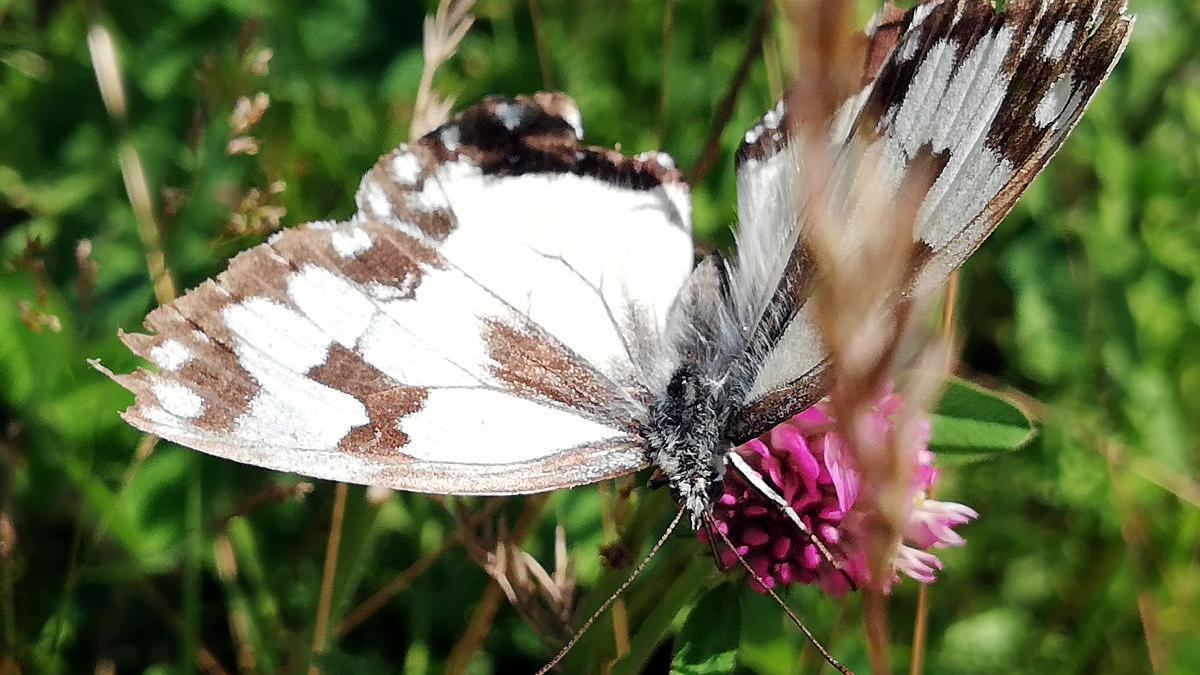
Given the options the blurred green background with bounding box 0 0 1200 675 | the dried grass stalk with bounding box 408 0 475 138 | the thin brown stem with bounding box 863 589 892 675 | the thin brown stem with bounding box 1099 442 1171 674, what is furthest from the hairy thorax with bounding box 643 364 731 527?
the thin brown stem with bounding box 1099 442 1171 674

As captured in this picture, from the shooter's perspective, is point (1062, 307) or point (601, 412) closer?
point (601, 412)

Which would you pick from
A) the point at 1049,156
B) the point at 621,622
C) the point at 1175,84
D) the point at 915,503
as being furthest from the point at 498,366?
the point at 1175,84

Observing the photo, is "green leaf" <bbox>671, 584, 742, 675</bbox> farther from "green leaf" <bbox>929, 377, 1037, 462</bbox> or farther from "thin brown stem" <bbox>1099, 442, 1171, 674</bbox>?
"thin brown stem" <bbox>1099, 442, 1171, 674</bbox>

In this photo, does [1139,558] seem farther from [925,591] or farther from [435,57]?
[435,57]

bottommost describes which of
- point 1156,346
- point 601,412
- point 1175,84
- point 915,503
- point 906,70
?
point 915,503

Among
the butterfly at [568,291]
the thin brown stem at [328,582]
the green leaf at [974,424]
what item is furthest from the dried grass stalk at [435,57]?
the green leaf at [974,424]

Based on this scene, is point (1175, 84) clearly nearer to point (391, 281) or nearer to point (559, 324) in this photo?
point (559, 324)

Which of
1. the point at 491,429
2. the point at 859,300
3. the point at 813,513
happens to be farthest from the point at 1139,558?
the point at 859,300
